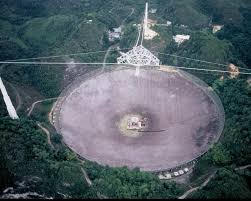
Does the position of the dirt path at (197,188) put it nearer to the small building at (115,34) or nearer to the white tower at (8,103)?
the white tower at (8,103)

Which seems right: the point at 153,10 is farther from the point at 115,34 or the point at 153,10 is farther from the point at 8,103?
the point at 8,103

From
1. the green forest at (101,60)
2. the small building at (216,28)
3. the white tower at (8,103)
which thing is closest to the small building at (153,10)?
the green forest at (101,60)

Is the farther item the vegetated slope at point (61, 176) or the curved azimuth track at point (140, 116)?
the curved azimuth track at point (140, 116)

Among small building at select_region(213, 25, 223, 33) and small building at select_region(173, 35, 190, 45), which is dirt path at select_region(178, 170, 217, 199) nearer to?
small building at select_region(173, 35, 190, 45)

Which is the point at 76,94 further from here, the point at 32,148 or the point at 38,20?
the point at 38,20

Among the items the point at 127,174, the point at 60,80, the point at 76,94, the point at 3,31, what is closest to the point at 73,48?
the point at 60,80

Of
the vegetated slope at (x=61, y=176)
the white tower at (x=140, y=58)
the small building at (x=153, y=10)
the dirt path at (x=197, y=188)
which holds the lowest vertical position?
the dirt path at (x=197, y=188)
